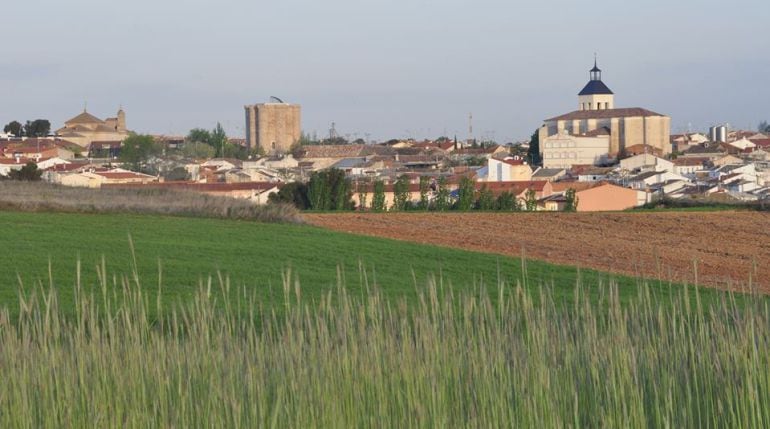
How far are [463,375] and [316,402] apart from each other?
2.96 feet

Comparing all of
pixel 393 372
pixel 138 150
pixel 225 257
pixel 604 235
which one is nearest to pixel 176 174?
pixel 138 150

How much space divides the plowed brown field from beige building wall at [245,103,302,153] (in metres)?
146

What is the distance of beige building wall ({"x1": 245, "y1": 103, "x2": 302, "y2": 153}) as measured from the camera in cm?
18388

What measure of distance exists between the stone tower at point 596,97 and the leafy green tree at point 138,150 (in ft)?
239

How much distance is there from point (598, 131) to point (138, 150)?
61.1 m

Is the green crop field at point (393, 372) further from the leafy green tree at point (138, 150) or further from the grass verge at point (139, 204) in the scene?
the leafy green tree at point (138, 150)

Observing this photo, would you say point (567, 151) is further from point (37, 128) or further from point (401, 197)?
point (401, 197)

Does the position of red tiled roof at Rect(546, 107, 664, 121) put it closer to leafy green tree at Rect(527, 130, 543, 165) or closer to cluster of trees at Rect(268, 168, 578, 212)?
leafy green tree at Rect(527, 130, 543, 165)

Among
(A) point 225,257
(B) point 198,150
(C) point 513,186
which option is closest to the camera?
(A) point 225,257

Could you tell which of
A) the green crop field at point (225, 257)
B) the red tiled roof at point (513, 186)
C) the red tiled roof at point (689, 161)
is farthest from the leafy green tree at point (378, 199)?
the red tiled roof at point (689, 161)

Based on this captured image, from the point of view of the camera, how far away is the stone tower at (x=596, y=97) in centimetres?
17900

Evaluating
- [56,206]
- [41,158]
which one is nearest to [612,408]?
[56,206]

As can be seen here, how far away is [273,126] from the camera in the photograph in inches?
7298

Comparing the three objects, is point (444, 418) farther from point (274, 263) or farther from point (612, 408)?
point (274, 263)
